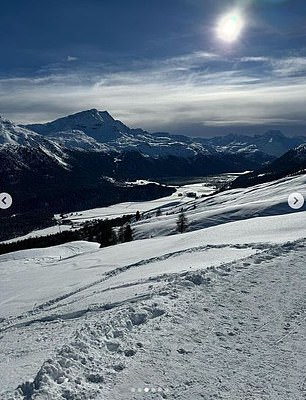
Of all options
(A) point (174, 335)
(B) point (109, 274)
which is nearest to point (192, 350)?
(A) point (174, 335)

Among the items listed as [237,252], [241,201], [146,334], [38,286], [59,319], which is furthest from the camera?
[241,201]

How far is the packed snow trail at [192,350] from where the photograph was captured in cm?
927

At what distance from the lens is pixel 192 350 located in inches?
442

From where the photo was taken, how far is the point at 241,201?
137 metres

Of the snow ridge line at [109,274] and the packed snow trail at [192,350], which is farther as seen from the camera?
the snow ridge line at [109,274]

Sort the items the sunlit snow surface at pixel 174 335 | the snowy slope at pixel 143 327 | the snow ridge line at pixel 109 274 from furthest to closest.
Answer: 1. the snow ridge line at pixel 109 274
2. the snowy slope at pixel 143 327
3. the sunlit snow surface at pixel 174 335

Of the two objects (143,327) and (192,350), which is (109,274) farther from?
(192,350)

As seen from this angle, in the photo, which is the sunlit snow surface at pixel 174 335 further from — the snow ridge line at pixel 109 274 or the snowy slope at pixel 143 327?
the snow ridge line at pixel 109 274

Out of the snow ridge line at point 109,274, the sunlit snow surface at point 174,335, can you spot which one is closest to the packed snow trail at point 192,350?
the sunlit snow surface at point 174,335

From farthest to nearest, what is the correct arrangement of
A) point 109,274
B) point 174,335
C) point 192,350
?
point 109,274, point 174,335, point 192,350

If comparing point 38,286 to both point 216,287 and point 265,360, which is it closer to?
point 216,287

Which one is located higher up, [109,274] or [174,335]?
[174,335]

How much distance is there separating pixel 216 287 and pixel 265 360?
5701 mm

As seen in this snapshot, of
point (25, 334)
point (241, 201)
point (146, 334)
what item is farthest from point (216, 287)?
point (241, 201)
